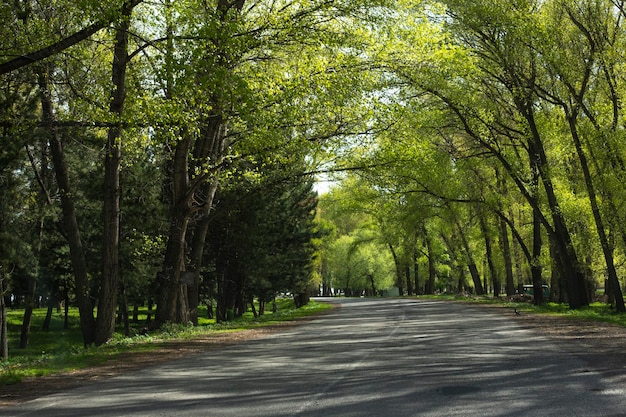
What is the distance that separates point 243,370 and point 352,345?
4395 mm

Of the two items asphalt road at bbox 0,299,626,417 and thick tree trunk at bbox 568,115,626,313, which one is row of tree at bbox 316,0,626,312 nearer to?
thick tree trunk at bbox 568,115,626,313

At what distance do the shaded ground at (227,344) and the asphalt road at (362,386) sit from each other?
0.43 m

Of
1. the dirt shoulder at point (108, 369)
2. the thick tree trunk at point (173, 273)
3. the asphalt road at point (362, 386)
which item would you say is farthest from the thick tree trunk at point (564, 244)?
the dirt shoulder at point (108, 369)

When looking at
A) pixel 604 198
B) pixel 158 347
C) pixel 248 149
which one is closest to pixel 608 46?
pixel 604 198

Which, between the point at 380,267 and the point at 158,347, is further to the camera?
the point at 380,267

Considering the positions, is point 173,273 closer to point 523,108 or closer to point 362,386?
point 362,386

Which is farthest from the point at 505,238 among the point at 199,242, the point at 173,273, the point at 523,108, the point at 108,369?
the point at 108,369

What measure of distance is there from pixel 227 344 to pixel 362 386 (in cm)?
881

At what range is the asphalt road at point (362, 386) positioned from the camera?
7.35 metres

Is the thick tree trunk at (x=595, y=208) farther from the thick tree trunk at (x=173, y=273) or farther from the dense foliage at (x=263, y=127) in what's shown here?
the thick tree trunk at (x=173, y=273)

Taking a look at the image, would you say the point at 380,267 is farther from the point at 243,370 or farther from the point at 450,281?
the point at 243,370

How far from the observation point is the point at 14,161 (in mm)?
22266

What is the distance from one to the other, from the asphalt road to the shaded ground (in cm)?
43

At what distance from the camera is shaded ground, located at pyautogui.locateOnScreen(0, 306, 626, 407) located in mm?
9947
